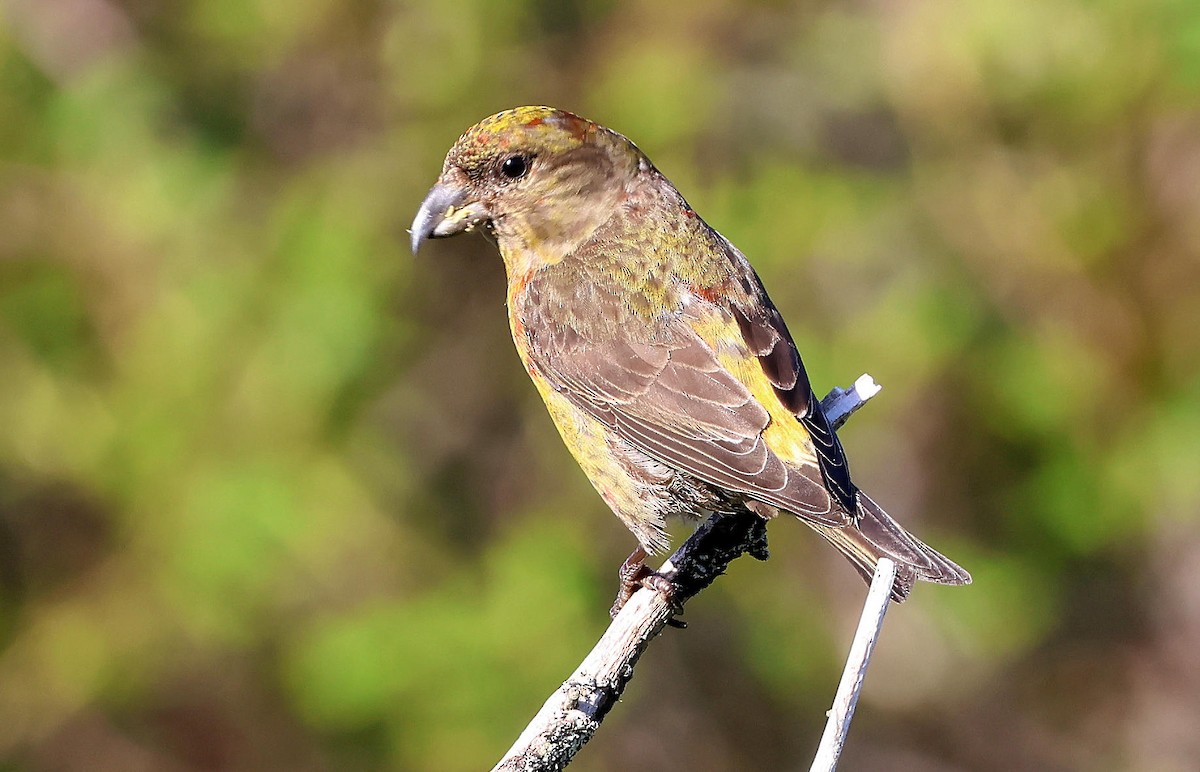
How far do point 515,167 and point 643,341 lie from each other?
67 cm

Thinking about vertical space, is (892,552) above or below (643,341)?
below

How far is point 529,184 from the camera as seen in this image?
4.30m

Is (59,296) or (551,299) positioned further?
(59,296)

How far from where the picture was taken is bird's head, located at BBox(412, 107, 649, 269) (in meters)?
4.24

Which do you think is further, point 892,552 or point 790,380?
point 790,380

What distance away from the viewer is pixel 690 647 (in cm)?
577

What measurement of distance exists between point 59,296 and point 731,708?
3.18 meters

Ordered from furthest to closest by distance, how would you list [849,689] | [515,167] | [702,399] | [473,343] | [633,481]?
[473,343]
[515,167]
[633,481]
[702,399]
[849,689]

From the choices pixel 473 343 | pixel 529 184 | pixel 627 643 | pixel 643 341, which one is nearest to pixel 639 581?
pixel 627 643

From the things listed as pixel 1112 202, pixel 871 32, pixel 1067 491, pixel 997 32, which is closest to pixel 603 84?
pixel 871 32

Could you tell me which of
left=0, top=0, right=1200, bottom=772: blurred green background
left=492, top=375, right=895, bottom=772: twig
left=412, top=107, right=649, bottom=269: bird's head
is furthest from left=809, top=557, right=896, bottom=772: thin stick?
left=0, top=0, right=1200, bottom=772: blurred green background

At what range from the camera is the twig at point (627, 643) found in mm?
3262

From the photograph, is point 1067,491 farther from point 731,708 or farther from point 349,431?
point 349,431

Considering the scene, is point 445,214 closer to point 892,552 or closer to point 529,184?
point 529,184
